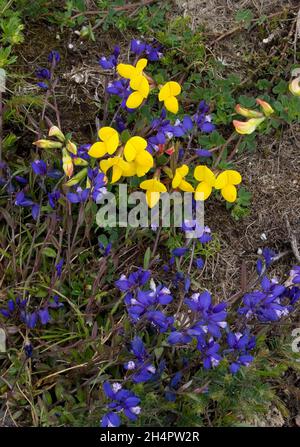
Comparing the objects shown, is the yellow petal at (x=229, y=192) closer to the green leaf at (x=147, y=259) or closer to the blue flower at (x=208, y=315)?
the green leaf at (x=147, y=259)

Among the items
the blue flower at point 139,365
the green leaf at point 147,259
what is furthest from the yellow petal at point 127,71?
the blue flower at point 139,365

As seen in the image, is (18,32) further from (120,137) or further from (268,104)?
(268,104)

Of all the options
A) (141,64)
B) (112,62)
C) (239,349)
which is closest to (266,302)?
(239,349)

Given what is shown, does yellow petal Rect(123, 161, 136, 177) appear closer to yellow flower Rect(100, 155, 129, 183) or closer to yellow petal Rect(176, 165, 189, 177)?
yellow flower Rect(100, 155, 129, 183)

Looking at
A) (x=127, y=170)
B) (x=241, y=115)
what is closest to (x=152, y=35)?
(x=241, y=115)

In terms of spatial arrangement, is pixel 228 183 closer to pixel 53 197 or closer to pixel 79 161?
pixel 79 161

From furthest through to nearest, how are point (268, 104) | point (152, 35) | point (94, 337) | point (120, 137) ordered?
point (152, 35), point (268, 104), point (120, 137), point (94, 337)

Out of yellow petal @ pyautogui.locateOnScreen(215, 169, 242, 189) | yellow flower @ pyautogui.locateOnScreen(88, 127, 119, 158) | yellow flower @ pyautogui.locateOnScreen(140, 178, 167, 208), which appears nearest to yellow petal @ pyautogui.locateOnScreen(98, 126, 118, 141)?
yellow flower @ pyautogui.locateOnScreen(88, 127, 119, 158)
